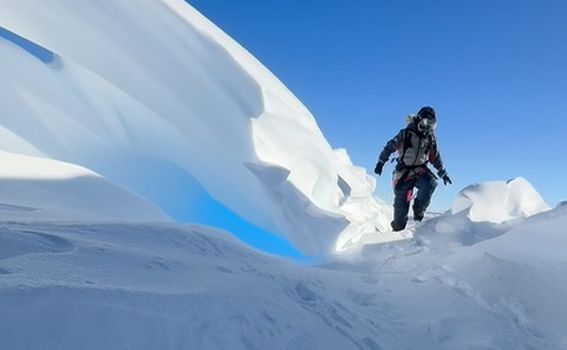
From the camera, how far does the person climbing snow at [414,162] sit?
5969mm

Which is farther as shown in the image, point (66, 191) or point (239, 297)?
point (66, 191)

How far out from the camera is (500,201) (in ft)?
26.9

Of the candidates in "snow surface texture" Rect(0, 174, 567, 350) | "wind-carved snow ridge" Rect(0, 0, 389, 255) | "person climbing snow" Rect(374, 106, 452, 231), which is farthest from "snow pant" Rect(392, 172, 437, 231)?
"snow surface texture" Rect(0, 174, 567, 350)

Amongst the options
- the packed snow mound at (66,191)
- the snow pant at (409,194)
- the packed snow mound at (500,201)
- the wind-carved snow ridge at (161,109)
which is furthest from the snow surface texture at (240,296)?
the packed snow mound at (500,201)

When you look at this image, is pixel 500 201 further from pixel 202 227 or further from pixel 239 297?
pixel 239 297

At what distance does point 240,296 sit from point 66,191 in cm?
351

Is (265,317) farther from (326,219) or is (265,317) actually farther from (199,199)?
(199,199)

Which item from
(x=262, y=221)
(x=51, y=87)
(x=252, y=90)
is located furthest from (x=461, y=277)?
(x=51, y=87)

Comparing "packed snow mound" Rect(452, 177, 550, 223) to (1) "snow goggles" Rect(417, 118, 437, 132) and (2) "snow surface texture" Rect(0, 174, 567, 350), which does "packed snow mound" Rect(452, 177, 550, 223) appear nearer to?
(1) "snow goggles" Rect(417, 118, 437, 132)

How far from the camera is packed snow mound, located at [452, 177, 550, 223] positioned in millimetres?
7445

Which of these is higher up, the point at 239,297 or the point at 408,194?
the point at 408,194

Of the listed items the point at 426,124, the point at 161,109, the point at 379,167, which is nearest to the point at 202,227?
the point at 379,167

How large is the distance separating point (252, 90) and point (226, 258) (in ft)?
15.2

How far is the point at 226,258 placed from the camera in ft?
9.32
